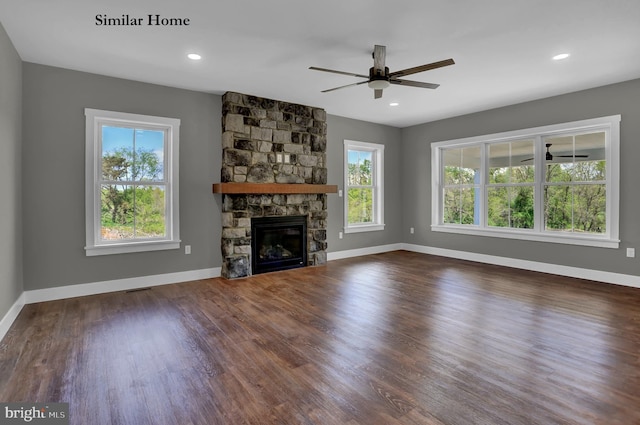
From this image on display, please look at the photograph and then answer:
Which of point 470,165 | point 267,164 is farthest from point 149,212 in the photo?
point 470,165

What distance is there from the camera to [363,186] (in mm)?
6883

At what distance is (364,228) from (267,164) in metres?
2.53

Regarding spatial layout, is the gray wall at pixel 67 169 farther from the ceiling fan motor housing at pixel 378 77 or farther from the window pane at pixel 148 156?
the ceiling fan motor housing at pixel 378 77

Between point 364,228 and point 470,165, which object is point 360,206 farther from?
point 470,165

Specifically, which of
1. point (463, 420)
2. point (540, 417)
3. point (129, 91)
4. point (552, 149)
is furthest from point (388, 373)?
point (552, 149)

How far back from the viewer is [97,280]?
4.19 metres

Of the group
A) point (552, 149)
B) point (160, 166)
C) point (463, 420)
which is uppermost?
point (552, 149)

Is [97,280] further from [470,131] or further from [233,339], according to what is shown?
[470,131]

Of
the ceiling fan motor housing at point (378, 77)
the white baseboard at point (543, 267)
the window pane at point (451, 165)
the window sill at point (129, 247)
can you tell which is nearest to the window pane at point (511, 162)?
the window pane at point (451, 165)

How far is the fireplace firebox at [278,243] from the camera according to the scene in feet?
17.2

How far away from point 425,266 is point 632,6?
4040 millimetres

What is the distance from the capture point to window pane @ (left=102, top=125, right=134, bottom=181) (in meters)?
4.29

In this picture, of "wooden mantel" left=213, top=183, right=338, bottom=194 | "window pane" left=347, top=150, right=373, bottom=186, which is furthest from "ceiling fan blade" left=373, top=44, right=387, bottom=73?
"window pane" left=347, top=150, right=373, bottom=186

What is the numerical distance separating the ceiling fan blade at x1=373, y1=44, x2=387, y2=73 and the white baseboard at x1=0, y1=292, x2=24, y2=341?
13.6 feet
